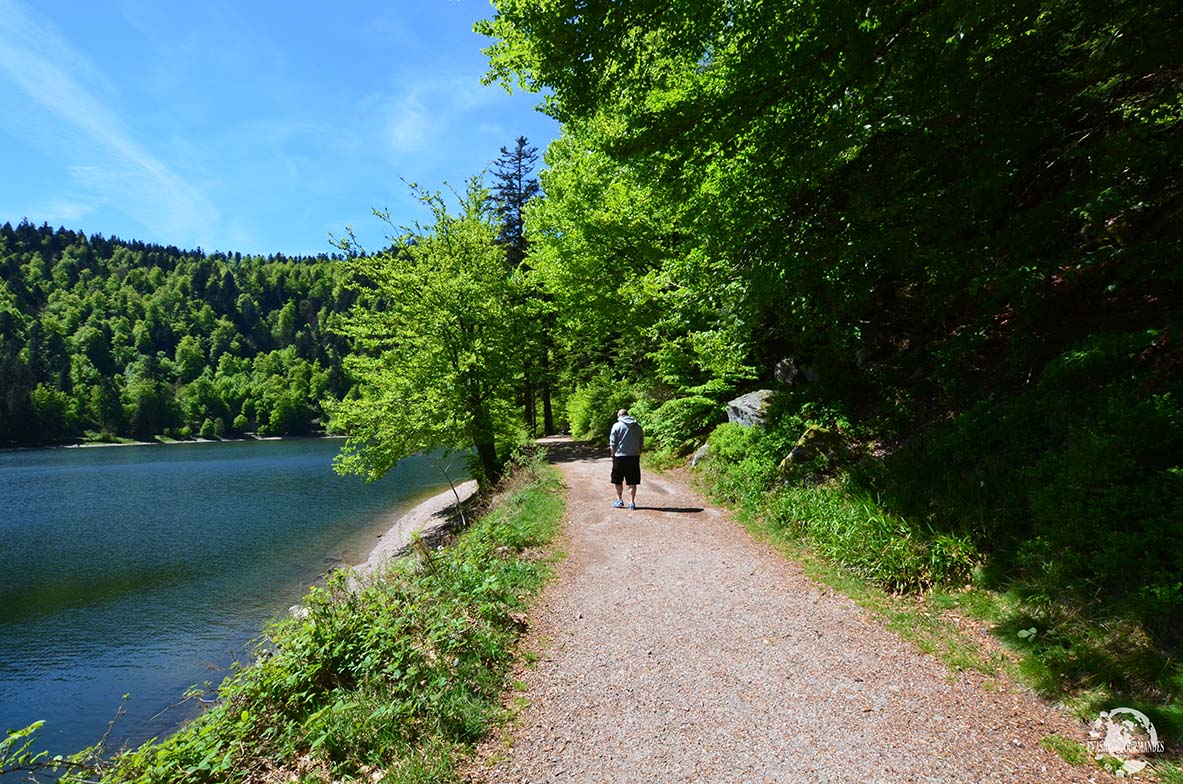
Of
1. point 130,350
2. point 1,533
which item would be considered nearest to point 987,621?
point 1,533

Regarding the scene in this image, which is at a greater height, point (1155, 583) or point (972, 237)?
point (972, 237)

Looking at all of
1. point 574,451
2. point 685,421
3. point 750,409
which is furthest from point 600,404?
point 750,409

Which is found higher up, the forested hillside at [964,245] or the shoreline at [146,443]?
the forested hillside at [964,245]

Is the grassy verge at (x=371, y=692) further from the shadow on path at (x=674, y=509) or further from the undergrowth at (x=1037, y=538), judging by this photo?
the undergrowth at (x=1037, y=538)

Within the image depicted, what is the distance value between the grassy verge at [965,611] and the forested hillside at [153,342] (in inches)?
4044

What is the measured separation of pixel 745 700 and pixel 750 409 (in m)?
8.43

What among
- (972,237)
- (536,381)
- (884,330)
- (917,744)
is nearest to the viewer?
(917,744)

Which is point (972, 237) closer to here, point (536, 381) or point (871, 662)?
point (871, 662)

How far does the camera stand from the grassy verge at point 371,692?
3.98 metres

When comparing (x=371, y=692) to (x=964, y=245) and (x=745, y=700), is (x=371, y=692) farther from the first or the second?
(x=964, y=245)

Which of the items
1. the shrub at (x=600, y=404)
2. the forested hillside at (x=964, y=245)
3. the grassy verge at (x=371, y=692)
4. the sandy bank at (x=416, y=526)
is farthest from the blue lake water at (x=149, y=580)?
the shrub at (x=600, y=404)

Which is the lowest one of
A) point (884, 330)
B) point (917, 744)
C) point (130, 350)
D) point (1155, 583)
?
point (917, 744)

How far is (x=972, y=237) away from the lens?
735cm

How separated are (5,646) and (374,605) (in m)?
12.9
